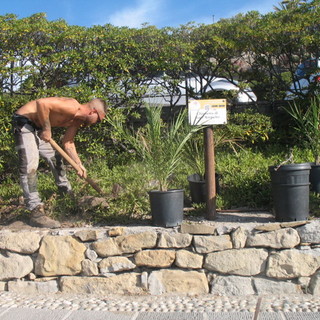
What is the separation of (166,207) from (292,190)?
1.29 meters

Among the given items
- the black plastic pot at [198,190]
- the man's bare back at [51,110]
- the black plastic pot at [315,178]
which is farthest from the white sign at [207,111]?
the man's bare back at [51,110]

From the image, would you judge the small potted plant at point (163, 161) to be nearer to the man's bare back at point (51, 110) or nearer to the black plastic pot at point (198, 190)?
the black plastic pot at point (198, 190)

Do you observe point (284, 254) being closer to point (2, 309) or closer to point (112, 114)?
point (2, 309)

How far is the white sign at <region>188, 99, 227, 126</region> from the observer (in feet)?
14.9

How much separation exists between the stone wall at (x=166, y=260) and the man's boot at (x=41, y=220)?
185 millimetres

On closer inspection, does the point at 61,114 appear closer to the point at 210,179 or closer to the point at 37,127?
the point at 37,127

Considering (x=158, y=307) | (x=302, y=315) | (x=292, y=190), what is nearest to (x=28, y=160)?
(x=158, y=307)

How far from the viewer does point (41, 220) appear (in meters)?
4.65

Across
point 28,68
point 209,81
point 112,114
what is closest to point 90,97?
point 112,114

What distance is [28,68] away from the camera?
6.36 m

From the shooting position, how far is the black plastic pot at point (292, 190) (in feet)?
13.6

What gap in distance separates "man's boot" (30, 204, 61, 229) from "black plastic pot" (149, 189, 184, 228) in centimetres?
116

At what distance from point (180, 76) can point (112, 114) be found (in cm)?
160

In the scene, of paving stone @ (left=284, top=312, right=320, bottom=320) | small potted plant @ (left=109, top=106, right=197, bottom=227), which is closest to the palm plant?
small potted plant @ (left=109, top=106, right=197, bottom=227)
